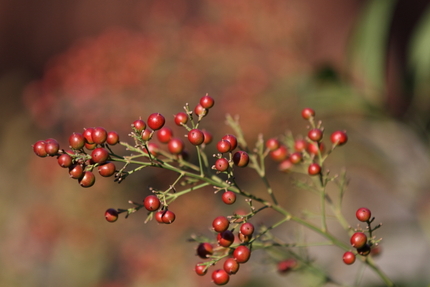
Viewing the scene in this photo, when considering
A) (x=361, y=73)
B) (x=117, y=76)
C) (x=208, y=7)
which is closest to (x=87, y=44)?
(x=117, y=76)

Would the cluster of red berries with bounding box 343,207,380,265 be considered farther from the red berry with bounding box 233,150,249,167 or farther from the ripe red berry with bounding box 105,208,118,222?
the ripe red berry with bounding box 105,208,118,222

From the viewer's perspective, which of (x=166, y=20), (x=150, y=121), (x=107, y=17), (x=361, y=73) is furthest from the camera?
(x=107, y=17)

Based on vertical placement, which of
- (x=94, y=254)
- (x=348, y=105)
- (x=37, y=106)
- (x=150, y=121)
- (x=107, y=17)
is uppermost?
(x=150, y=121)

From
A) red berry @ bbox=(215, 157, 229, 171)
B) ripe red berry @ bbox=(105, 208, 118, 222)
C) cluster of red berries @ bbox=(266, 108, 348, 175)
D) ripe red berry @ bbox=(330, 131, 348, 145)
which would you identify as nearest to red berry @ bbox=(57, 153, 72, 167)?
ripe red berry @ bbox=(105, 208, 118, 222)

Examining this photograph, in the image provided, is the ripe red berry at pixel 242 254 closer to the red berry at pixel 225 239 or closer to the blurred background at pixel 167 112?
the red berry at pixel 225 239

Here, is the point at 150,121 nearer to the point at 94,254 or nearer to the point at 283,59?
the point at 94,254

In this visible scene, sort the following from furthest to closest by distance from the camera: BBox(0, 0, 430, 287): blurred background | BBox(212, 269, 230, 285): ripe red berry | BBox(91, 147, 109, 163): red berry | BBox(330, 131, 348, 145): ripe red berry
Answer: BBox(0, 0, 430, 287): blurred background → BBox(330, 131, 348, 145): ripe red berry → BBox(212, 269, 230, 285): ripe red berry → BBox(91, 147, 109, 163): red berry

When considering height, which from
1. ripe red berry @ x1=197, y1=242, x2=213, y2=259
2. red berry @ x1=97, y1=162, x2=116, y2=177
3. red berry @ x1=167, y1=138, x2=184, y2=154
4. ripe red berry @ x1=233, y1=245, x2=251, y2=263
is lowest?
ripe red berry @ x1=197, y1=242, x2=213, y2=259

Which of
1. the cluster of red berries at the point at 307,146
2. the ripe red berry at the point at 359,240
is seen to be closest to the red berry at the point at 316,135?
the cluster of red berries at the point at 307,146
